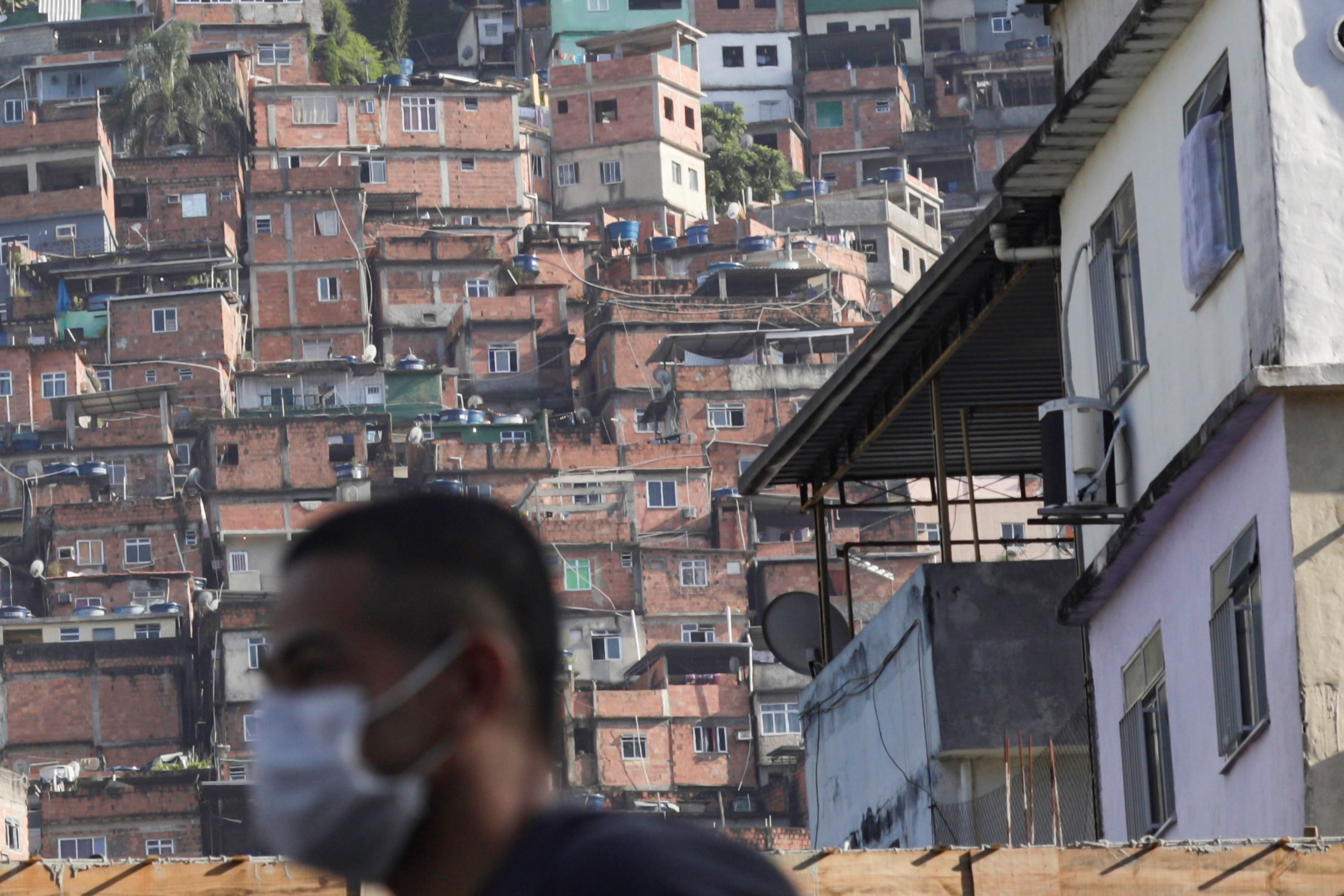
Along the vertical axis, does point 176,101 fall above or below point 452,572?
above

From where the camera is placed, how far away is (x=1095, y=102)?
13.6 meters

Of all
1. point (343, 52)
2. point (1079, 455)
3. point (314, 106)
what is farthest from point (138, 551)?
point (1079, 455)

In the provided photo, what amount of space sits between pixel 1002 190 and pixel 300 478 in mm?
67440

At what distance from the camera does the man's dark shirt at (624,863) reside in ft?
8.09

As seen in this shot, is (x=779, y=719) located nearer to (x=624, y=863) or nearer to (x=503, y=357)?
(x=503, y=357)

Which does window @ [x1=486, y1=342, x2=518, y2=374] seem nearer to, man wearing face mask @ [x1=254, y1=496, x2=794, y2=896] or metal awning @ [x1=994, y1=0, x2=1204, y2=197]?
metal awning @ [x1=994, y1=0, x2=1204, y2=197]

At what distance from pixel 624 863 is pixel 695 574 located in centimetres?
7710

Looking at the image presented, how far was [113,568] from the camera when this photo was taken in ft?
260

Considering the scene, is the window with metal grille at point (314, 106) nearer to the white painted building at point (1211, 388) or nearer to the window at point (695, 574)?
the window at point (695, 574)

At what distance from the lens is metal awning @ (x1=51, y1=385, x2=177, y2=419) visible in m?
83.2

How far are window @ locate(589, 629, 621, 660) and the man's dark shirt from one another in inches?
2966

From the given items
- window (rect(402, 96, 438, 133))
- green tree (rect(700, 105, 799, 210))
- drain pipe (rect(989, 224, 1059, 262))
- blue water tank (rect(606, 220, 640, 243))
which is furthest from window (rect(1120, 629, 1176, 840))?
green tree (rect(700, 105, 799, 210))

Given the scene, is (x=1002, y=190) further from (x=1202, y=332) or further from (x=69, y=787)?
(x=69, y=787)

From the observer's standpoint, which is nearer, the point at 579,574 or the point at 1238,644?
the point at 1238,644
